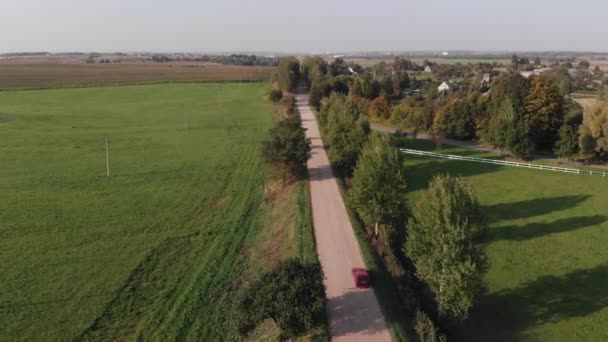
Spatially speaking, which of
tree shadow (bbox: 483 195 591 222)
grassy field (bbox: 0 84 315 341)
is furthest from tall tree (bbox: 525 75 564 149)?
grassy field (bbox: 0 84 315 341)

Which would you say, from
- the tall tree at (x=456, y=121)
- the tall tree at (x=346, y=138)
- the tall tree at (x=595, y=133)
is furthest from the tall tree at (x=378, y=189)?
the tall tree at (x=456, y=121)

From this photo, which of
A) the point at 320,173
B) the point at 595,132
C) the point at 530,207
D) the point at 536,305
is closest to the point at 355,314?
the point at 536,305

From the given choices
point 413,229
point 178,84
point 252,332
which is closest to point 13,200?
point 252,332

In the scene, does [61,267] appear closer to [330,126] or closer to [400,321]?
[400,321]

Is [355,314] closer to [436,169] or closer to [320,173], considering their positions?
[320,173]

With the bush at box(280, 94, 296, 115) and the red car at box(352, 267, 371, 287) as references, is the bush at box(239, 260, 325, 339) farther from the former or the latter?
the bush at box(280, 94, 296, 115)

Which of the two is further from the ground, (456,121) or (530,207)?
(456,121)
